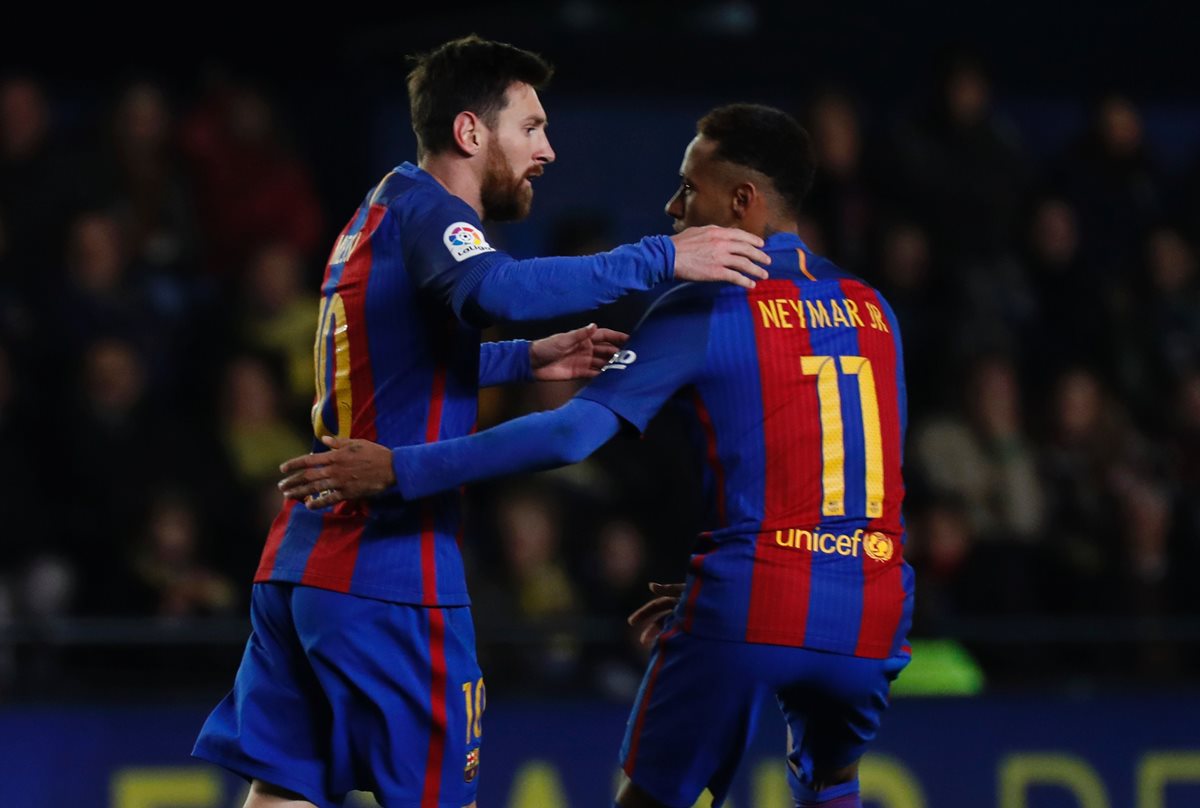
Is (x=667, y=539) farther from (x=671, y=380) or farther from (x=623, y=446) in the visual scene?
(x=671, y=380)

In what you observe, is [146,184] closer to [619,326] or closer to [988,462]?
[619,326]

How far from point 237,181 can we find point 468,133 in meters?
4.36

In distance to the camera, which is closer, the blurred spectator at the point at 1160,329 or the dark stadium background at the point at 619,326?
the dark stadium background at the point at 619,326

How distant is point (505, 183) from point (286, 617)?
1.05m

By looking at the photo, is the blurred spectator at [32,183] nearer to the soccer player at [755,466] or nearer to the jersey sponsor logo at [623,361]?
the soccer player at [755,466]

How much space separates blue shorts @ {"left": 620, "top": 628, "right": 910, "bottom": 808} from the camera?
12.9 ft

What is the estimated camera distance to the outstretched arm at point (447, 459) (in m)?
3.80

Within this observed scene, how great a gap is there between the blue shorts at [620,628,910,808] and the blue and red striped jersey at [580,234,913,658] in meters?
0.04

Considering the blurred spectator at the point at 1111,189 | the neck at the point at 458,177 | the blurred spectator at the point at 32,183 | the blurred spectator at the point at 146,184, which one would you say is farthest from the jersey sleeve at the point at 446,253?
the blurred spectator at the point at 1111,189

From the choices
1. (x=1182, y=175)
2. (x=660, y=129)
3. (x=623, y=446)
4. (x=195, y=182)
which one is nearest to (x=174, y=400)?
(x=195, y=182)

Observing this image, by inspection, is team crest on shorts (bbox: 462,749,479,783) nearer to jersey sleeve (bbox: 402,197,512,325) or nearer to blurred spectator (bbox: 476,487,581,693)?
jersey sleeve (bbox: 402,197,512,325)

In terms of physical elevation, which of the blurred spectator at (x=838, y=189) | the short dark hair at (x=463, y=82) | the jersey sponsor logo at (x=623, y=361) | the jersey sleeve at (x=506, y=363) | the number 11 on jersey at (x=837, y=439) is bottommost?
the number 11 on jersey at (x=837, y=439)

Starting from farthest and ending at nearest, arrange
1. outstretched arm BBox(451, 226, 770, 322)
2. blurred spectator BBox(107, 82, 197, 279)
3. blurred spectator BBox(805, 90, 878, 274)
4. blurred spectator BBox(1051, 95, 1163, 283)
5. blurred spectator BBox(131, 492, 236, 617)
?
blurred spectator BBox(1051, 95, 1163, 283) → blurred spectator BBox(805, 90, 878, 274) → blurred spectator BBox(107, 82, 197, 279) → blurred spectator BBox(131, 492, 236, 617) → outstretched arm BBox(451, 226, 770, 322)

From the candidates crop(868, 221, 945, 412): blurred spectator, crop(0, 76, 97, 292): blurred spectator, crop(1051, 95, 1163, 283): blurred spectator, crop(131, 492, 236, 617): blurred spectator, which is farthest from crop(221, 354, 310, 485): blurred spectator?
crop(1051, 95, 1163, 283): blurred spectator
